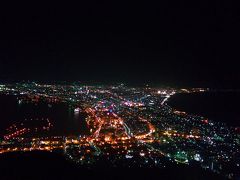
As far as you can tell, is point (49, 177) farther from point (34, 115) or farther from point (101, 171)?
point (34, 115)

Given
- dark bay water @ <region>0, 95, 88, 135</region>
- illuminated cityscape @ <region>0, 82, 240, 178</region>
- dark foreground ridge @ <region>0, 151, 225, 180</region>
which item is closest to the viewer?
dark foreground ridge @ <region>0, 151, 225, 180</region>

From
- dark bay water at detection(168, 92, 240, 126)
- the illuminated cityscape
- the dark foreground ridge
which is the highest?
the dark foreground ridge

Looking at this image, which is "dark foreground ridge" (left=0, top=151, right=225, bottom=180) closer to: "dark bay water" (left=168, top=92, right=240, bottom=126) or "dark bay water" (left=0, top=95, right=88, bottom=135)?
"dark bay water" (left=0, top=95, right=88, bottom=135)

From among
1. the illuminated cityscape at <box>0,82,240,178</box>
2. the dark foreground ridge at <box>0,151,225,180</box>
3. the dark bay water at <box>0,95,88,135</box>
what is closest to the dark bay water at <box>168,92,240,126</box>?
the illuminated cityscape at <box>0,82,240,178</box>

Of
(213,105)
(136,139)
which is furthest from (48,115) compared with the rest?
(213,105)

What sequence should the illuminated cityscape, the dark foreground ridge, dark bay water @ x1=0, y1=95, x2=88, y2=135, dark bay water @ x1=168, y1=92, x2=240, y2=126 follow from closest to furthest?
the dark foreground ridge, the illuminated cityscape, dark bay water @ x1=0, y1=95, x2=88, y2=135, dark bay water @ x1=168, y1=92, x2=240, y2=126

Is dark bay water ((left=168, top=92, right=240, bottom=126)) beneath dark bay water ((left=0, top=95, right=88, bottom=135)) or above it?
beneath

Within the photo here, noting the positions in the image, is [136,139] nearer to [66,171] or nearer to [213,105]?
[66,171]
